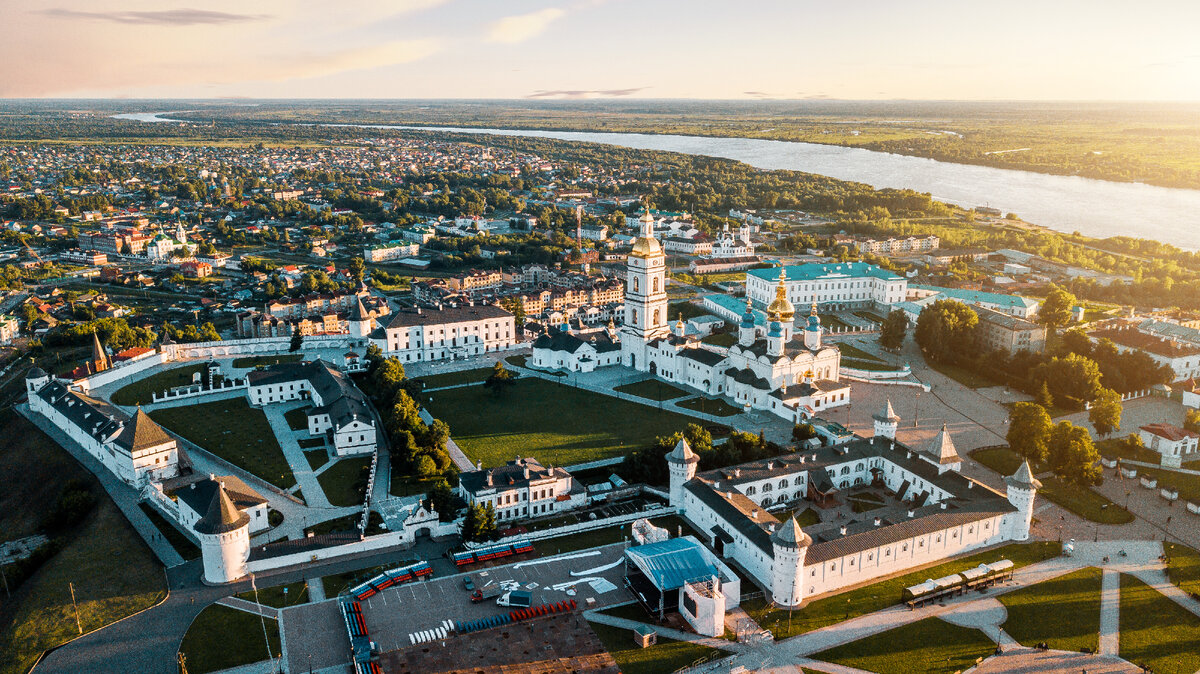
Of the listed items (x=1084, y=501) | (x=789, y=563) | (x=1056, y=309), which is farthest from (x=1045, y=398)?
(x=789, y=563)

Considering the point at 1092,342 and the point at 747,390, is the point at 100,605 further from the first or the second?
the point at 1092,342

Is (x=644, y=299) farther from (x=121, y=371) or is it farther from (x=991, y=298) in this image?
(x=121, y=371)

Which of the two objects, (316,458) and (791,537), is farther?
(316,458)

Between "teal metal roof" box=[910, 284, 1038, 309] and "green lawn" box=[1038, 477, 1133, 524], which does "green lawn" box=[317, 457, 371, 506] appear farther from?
"teal metal roof" box=[910, 284, 1038, 309]

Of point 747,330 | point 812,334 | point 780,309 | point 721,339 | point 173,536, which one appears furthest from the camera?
point 721,339

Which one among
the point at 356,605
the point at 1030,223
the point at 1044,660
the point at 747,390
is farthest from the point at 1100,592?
the point at 1030,223

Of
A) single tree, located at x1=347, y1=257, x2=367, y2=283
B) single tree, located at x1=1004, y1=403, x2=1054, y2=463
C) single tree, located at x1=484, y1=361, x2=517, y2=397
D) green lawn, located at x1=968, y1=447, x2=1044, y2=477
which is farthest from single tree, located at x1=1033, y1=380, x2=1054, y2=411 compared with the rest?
single tree, located at x1=347, y1=257, x2=367, y2=283

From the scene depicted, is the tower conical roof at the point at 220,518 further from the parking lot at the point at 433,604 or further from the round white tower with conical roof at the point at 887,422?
the round white tower with conical roof at the point at 887,422
